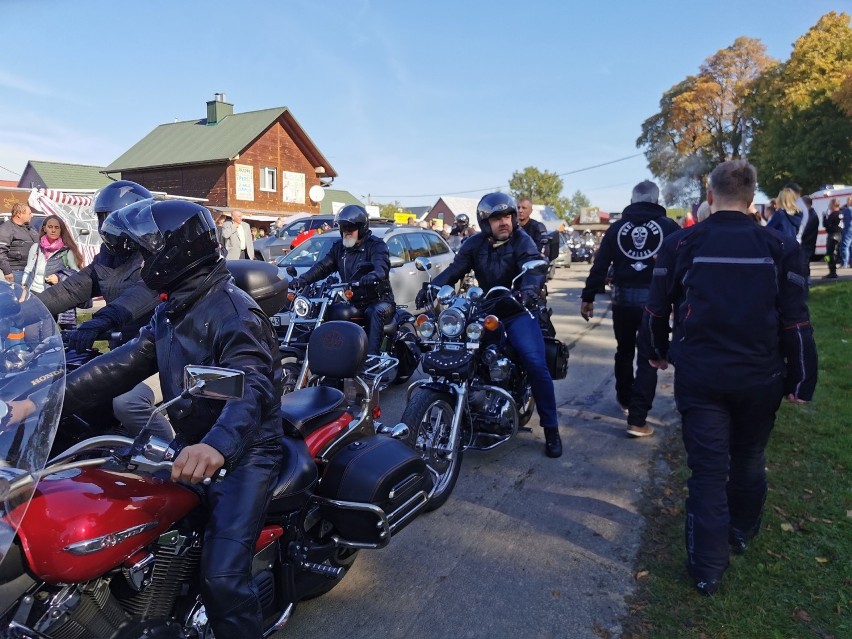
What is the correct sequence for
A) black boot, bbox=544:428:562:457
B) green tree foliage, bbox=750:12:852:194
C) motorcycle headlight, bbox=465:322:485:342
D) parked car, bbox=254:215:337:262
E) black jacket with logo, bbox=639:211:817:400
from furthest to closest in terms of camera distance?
1. green tree foliage, bbox=750:12:852:194
2. parked car, bbox=254:215:337:262
3. black boot, bbox=544:428:562:457
4. motorcycle headlight, bbox=465:322:485:342
5. black jacket with logo, bbox=639:211:817:400

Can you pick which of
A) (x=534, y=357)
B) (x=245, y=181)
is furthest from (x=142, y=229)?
(x=245, y=181)

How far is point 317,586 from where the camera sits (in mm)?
2732

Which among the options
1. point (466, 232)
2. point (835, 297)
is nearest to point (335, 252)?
point (835, 297)

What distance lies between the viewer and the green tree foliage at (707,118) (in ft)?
118

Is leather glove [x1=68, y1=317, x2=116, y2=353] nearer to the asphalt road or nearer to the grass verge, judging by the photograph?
the asphalt road

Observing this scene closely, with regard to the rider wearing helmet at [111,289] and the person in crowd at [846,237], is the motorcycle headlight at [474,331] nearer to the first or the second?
the rider wearing helmet at [111,289]

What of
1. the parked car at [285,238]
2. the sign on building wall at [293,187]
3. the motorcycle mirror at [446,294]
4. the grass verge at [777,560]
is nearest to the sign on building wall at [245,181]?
the sign on building wall at [293,187]

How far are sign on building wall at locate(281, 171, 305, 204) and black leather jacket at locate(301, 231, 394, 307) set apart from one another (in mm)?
30137

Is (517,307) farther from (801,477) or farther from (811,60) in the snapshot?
(811,60)

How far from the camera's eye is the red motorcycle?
1.71m

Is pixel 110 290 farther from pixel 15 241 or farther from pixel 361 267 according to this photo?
pixel 15 241

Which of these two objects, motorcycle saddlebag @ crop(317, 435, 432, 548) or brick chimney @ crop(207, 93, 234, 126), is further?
brick chimney @ crop(207, 93, 234, 126)

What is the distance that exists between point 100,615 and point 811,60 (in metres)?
35.5

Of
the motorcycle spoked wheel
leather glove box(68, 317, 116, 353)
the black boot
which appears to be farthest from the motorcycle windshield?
the black boot
